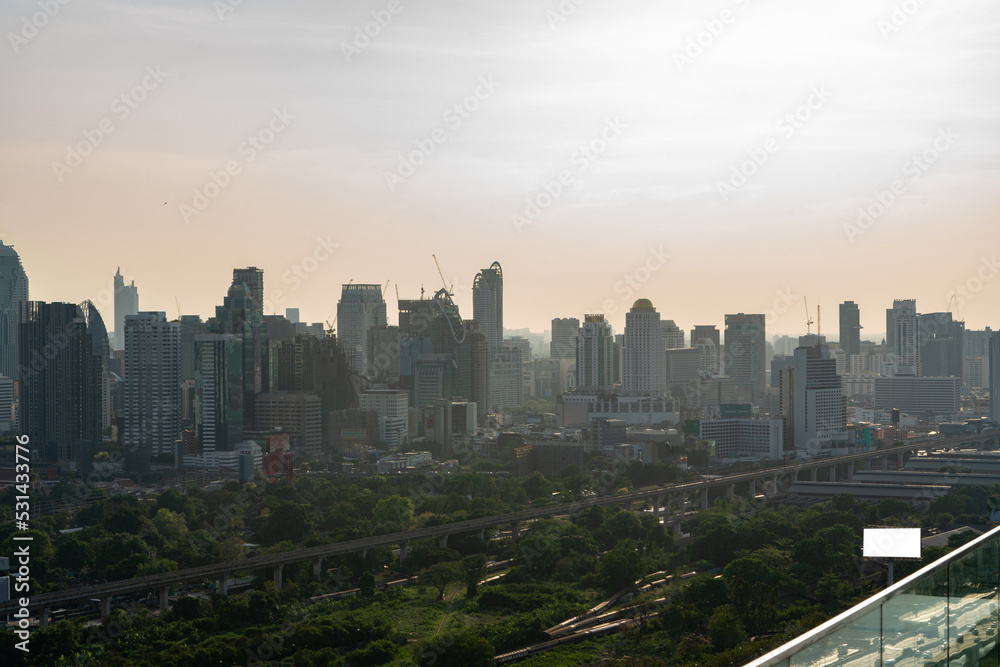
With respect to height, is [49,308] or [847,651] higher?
[49,308]

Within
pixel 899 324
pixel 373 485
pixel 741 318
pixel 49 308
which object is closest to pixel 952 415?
pixel 899 324

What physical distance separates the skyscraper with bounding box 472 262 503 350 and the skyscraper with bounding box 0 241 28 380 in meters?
27.0

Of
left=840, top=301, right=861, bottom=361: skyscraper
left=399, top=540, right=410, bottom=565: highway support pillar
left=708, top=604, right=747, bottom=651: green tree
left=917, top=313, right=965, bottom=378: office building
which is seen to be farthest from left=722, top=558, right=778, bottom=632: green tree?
left=840, top=301, right=861, bottom=361: skyscraper

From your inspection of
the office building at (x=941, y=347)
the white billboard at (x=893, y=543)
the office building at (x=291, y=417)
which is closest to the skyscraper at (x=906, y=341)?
the office building at (x=941, y=347)

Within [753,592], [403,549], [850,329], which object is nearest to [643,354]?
[850,329]

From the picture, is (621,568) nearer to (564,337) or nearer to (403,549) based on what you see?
(403,549)

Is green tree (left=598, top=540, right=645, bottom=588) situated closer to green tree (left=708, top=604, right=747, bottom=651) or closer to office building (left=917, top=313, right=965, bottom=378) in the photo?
green tree (left=708, top=604, right=747, bottom=651)

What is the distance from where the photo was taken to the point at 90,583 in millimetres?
14672

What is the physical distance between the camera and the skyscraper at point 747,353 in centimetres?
5644

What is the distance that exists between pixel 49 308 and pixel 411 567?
1938 centimetres

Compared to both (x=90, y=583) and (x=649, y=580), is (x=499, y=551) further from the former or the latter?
(x=90, y=583)

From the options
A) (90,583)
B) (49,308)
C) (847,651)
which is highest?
(49,308)

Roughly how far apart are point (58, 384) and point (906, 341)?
4565 centimetres

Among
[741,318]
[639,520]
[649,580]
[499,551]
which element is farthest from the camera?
[741,318]
